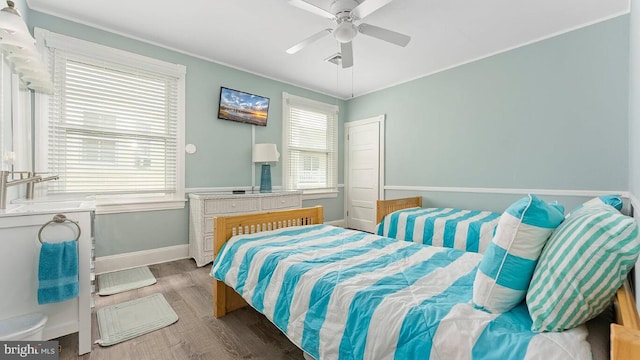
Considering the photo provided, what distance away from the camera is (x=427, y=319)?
101 cm

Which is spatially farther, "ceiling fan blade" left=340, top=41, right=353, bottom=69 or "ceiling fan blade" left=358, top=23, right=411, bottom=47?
"ceiling fan blade" left=340, top=41, right=353, bottom=69

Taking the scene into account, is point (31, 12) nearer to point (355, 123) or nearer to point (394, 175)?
point (355, 123)

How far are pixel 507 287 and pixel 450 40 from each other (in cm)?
299

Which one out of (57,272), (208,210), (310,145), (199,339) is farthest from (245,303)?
(310,145)

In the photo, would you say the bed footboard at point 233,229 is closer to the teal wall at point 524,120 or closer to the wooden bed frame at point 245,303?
the wooden bed frame at point 245,303

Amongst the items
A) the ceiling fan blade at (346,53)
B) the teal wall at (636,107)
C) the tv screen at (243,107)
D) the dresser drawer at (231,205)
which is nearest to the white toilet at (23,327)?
the dresser drawer at (231,205)

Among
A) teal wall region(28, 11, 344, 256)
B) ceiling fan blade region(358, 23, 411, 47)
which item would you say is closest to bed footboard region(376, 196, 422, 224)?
→ teal wall region(28, 11, 344, 256)

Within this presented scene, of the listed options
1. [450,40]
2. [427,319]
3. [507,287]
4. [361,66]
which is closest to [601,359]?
[507,287]

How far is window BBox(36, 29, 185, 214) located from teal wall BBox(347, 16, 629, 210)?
331 cm

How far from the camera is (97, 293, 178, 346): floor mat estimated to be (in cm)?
184

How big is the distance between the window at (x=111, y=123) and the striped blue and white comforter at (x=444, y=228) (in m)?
2.63

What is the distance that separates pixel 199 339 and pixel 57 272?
89 cm

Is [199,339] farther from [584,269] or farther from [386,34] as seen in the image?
[386,34]

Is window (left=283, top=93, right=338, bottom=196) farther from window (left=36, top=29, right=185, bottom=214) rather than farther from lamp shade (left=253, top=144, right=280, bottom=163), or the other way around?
window (left=36, top=29, right=185, bottom=214)
